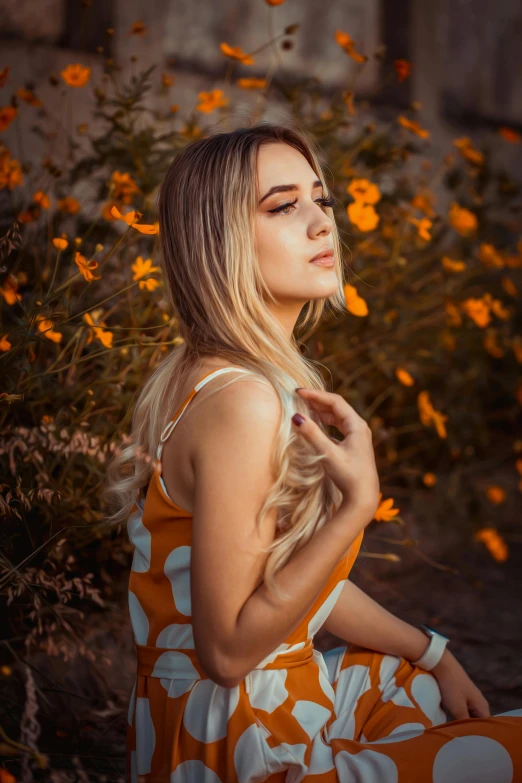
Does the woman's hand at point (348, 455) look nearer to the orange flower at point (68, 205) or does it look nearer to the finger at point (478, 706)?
the finger at point (478, 706)

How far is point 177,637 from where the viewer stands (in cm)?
116

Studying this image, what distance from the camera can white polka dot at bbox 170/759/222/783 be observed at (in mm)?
1093

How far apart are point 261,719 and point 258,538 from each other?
0.26m

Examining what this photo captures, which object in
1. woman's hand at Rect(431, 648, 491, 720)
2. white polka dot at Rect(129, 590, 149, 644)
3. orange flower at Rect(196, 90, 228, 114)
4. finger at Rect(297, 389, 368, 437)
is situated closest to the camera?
finger at Rect(297, 389, 368, 437)

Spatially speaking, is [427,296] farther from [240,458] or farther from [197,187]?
[240,458]

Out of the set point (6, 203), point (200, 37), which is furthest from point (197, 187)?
point (200, 37)

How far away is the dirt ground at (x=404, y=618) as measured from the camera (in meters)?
1.46

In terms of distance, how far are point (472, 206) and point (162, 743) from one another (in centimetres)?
222

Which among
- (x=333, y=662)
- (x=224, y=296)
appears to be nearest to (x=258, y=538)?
(x=224, y=296)

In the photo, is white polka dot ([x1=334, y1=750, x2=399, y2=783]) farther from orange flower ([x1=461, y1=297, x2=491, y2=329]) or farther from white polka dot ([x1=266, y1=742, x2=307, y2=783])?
orange flower ([x1=461, y1=297, x2=491, y2=329])

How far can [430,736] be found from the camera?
1064mm

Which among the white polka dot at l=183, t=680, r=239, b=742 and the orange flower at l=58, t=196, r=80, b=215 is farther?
the orange flower at l=58, t=196, r=80, b=215

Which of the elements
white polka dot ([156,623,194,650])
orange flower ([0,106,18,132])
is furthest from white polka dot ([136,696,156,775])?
orange flower ([0,106,18,132])

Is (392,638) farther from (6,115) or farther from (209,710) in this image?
(6,115)
